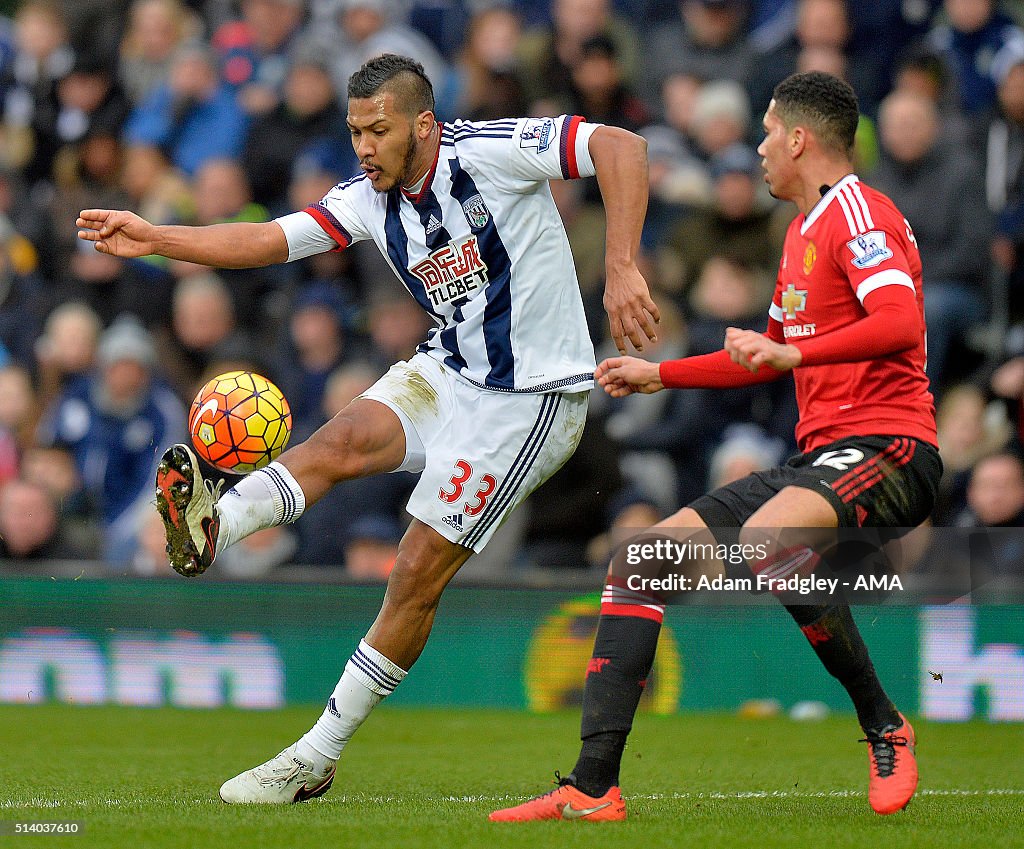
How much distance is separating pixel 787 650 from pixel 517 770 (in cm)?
269

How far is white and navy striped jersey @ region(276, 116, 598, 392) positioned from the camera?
5750mm

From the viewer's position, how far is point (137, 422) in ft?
34.0

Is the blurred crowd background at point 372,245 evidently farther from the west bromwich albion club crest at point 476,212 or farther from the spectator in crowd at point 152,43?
the west bromwich albion club crest at point 476,212

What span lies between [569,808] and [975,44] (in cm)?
670

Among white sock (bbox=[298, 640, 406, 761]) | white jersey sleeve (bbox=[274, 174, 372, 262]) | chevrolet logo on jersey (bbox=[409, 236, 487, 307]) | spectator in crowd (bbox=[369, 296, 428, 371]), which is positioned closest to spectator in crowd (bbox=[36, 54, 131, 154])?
spectator in crowd (bbox=[369, 296, 428, 371])

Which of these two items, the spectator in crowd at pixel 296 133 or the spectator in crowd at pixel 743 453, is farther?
the spectator in crowd at pixel 296 133

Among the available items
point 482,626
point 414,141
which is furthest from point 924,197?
point 414,141

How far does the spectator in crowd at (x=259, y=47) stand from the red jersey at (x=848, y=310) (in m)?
7.18

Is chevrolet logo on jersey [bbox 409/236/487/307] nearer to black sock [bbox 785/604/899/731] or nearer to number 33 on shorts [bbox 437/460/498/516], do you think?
number 33 on shorts [bbox 437/460/498/516]

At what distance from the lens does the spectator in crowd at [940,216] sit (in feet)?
29.4

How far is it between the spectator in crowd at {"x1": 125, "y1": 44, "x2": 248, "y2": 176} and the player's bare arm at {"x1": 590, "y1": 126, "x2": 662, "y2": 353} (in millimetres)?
6590

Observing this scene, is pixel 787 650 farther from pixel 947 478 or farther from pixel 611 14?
pixel 611 14

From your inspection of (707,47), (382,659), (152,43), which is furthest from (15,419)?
(382,659)

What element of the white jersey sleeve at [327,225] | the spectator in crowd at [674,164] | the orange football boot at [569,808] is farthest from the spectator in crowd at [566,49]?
the orange football boot at [569,808]
